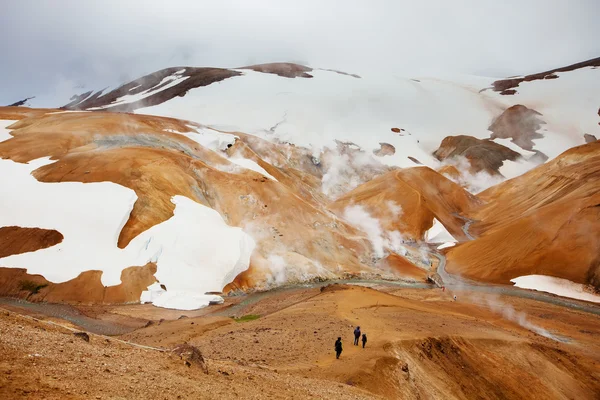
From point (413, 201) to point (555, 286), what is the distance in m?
29.2

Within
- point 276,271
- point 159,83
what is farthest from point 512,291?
point 159,83

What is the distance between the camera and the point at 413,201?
7175cm

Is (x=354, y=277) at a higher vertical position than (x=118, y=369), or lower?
lower

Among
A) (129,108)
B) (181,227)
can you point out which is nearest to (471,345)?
(181,227)

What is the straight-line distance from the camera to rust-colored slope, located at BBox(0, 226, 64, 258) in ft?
115

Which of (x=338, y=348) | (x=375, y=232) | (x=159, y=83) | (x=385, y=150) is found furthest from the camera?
(x=159, y=83)

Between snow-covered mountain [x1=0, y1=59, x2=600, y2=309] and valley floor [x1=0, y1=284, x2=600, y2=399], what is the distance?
15.1 feet

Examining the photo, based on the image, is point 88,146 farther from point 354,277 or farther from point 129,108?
point 129,108

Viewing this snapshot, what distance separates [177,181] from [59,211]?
12.9 m

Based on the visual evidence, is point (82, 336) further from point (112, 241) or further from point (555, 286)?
point (555, 286)

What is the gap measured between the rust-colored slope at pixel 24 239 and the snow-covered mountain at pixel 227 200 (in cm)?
11

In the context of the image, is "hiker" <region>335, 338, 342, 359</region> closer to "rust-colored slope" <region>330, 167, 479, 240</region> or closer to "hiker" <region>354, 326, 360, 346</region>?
"hiker" <region>354, 326, 360, 346</region>

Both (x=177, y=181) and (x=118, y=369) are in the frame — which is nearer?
(x=118, y=369)

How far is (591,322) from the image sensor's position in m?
34.9
